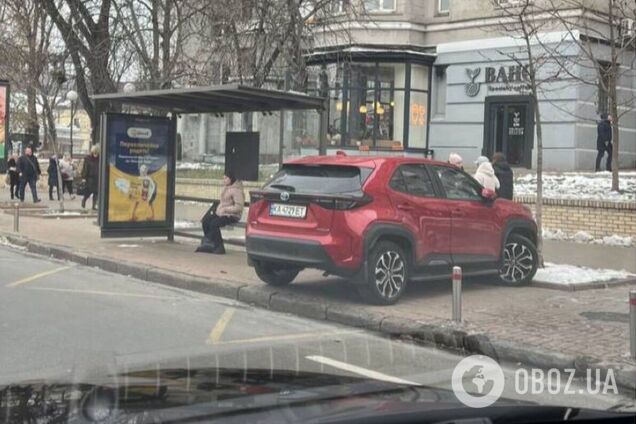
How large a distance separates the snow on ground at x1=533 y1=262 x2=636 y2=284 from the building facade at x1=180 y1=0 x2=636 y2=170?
12.9 m

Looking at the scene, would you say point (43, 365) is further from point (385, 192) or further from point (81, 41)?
point (81, 41)

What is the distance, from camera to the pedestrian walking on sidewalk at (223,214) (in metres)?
12.7

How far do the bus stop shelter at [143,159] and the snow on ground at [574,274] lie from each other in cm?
482

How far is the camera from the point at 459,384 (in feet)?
19.2

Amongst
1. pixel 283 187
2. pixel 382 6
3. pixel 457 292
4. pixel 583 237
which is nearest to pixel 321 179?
pixel 283 187

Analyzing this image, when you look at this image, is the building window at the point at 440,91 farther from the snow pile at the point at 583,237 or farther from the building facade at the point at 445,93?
the snow pile at the point at 583,237

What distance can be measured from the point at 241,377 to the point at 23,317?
506 cm

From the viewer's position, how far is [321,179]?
29.3 ft

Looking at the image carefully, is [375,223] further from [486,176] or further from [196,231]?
[196,231]

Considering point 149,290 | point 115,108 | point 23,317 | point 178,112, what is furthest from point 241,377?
point 115,108

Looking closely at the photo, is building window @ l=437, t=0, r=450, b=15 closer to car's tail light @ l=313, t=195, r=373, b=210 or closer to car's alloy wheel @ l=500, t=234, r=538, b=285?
car's alloy wheel @ l=500, t=234, r=538, b=285

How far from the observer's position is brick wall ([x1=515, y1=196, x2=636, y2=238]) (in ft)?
48.5

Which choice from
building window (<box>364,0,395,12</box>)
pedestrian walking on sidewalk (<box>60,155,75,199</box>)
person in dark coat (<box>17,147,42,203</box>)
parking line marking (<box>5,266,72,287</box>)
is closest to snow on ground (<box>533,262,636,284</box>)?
parking line marking (<box>5,266,72,287</box>)

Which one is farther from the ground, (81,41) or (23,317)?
(81,41)
